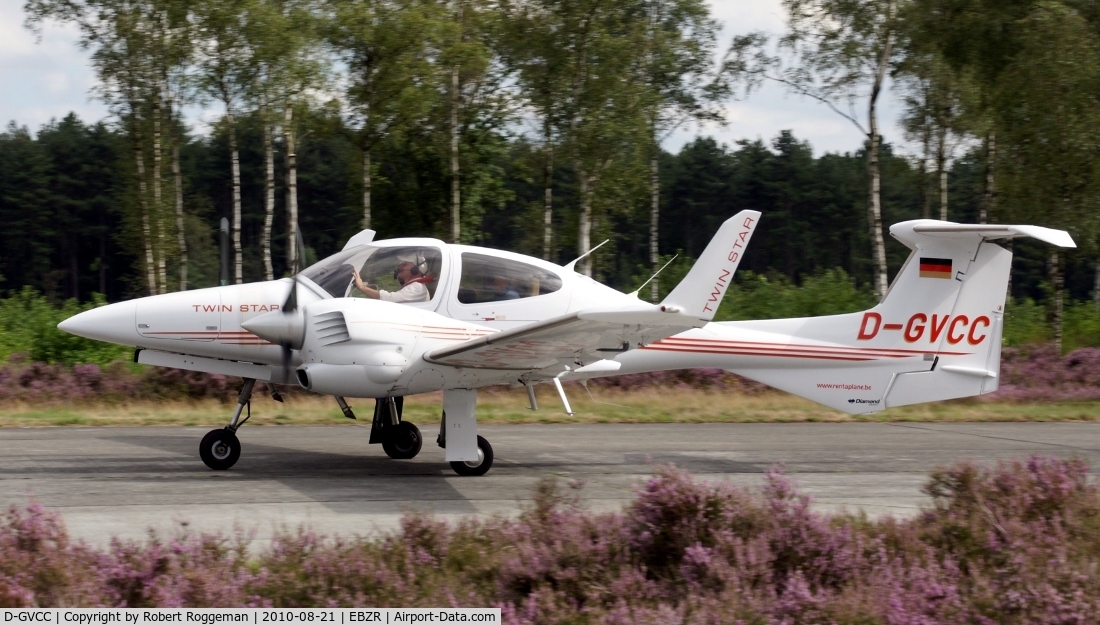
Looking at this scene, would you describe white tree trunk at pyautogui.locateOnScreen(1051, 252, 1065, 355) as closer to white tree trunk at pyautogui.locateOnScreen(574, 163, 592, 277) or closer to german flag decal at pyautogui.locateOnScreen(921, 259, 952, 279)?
white tree trunk at pyautogui.locateOnScreen(574, 163, 592, 277)

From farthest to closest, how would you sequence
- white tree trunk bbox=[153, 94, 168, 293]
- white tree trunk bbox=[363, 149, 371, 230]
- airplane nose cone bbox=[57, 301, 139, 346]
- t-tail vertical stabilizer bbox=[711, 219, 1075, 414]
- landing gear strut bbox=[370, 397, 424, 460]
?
white tree trunk bbox=[363, 149, 371, 230], white tree trunk bbox=[153, 94, 168, 293], t-tail vertical stabilizer bbox=[711, 219, 1075, 414], landing gear strut bbox=[370, 397, 424, 460], airplane nose cone bbox=[57, 301, 139, 346]

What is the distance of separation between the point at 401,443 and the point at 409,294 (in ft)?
7.37

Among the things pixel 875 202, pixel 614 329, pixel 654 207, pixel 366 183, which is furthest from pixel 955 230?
pixel 654 207

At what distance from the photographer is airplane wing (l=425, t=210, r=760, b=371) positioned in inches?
334

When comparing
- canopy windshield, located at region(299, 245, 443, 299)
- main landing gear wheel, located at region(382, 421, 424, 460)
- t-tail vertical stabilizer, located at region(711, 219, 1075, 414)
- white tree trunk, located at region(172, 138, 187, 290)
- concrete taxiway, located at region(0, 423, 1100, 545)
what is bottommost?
concrete taxiway, located at region(0, 423, 1100, 545)

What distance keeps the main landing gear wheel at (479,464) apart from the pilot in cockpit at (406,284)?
5.83 feet

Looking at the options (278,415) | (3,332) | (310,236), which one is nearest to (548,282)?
(278,415)

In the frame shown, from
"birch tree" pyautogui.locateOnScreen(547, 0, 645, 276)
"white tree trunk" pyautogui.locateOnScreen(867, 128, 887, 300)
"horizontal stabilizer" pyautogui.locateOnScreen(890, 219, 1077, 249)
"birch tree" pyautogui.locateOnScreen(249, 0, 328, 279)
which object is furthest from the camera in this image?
"birch tree" pyautogui.locateOnScreen(547, 0, 645, 276)

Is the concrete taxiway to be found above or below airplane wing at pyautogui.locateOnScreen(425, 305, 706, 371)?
below

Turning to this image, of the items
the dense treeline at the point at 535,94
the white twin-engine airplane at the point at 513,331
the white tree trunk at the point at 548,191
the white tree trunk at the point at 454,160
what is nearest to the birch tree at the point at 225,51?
the dense treeline at the point at 535,94

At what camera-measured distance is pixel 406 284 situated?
10430mm

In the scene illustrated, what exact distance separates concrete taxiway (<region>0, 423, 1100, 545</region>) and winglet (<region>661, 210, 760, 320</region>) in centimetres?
205

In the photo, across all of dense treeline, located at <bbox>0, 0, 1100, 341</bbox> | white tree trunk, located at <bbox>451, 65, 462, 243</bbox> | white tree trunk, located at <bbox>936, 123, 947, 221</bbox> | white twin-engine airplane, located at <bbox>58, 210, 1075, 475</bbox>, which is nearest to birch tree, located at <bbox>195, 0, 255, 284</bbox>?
dense treeline, located at <bbox>0, 0, 1100, 341</bbox>

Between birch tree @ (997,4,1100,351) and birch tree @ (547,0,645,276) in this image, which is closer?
birch tree @ (997,4,1100,351)
